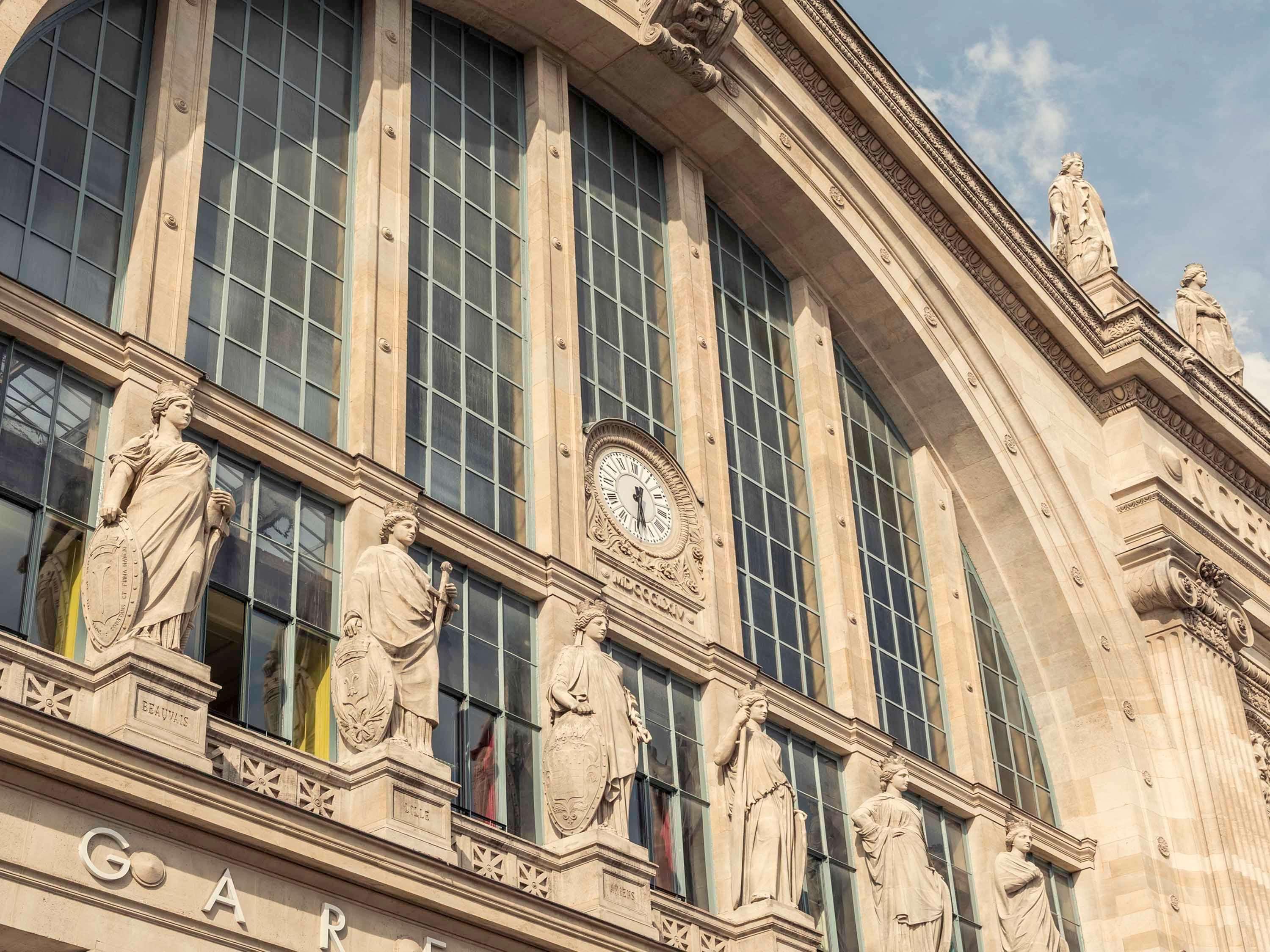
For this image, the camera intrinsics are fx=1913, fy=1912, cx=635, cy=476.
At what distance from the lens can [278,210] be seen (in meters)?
22.2

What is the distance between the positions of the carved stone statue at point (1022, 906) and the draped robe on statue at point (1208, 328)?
45.4ft

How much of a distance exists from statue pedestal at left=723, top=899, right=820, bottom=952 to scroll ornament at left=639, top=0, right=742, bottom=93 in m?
12.6

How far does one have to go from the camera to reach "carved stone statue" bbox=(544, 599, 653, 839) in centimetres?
2039

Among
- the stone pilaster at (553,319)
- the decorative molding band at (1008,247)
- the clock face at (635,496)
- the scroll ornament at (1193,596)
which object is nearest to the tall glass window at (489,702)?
the stone pilaster at (553,319)

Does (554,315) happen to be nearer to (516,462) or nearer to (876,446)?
(516,462)

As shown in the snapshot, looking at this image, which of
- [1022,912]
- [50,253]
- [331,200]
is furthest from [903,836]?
[50,253]

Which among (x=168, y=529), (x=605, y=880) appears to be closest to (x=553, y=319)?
(x=605, y=880)

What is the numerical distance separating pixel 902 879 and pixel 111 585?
12.0 meters

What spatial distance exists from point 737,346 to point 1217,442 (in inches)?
441

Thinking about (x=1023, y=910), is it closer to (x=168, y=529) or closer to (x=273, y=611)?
(x=273, y=611)

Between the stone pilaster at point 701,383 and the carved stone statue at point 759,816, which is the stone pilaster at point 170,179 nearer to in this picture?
the stone pilaster at point 701,383

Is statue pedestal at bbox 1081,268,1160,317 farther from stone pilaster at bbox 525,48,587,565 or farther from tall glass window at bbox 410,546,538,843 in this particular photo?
tall glass window at bbox 410,546,538,843

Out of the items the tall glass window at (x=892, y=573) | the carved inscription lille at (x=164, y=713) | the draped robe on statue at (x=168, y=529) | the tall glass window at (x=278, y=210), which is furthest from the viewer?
the tall glass window at (x=892, y=573)

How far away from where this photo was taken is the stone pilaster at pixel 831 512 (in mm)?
27031
